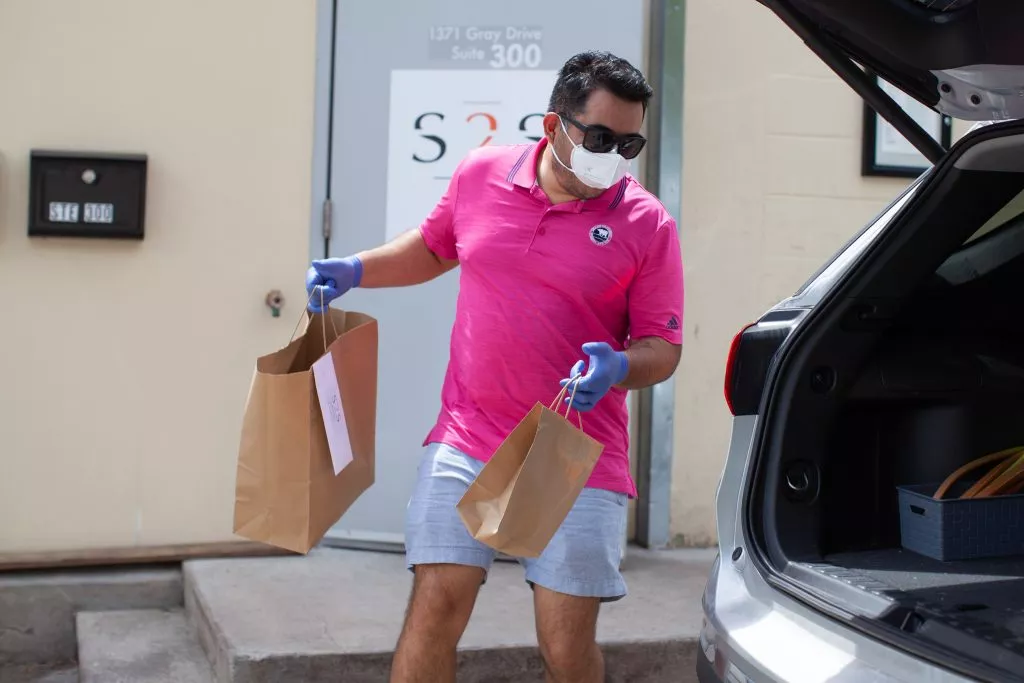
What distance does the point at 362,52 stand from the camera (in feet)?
16.6

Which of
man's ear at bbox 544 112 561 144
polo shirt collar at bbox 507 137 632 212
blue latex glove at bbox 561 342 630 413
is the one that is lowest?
blue latex glove at bbox 561 342 630 413

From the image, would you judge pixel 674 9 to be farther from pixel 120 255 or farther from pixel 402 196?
pixel 120 255

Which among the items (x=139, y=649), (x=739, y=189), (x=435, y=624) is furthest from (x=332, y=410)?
(x=739, y=189)

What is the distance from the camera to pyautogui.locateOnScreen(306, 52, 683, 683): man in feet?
10.1

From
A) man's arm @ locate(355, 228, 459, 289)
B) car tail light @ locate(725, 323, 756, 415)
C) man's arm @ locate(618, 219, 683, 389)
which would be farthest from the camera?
man's arm @ locate(355, 228, 459, 289)

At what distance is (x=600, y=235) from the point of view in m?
3.12

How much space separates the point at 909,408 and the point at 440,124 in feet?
9.20

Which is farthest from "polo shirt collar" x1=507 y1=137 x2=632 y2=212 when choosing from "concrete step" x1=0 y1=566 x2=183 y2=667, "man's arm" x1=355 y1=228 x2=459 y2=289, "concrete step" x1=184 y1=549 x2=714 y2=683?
"concrete step" x1=0 y1=566 x2=183 y2=667

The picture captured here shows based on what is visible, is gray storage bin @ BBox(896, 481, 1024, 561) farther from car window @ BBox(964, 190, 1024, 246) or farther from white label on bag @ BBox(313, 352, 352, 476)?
white label on bag @ BBox(313, 352, 352, 476)

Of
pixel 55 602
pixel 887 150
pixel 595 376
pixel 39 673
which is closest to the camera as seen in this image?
pixel 595 376

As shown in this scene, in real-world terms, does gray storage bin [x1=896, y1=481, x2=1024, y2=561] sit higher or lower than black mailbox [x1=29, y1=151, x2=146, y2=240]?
lower

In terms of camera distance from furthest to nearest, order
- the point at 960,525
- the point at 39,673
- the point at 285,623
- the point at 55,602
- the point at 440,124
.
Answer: the point at 440,124, the point at 55,602, the point at 39,673, the point at 285,623, the point at 960,525

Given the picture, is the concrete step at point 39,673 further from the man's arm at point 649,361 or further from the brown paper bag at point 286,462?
the man's arm at point 649,361

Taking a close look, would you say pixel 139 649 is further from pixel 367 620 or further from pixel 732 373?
pixel 732 373
